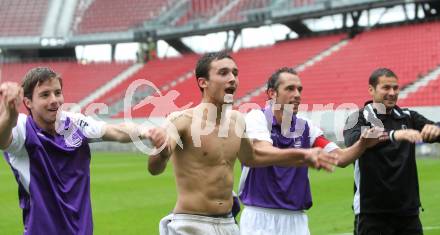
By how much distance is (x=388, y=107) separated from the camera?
514 centimetres

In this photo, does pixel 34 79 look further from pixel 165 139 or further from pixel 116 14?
pixel 116 14

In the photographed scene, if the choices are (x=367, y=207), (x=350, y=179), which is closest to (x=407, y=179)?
(x=367, y=207)

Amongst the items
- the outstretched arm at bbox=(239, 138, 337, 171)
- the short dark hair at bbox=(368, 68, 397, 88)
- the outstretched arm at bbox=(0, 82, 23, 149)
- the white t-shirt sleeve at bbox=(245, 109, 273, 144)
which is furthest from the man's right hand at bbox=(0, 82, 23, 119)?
the short dark hair at bbox=(368, 68, 397, 88)

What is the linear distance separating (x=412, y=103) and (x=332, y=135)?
2816 millimetres

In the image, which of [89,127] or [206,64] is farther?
[206,64]

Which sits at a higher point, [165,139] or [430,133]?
[165,139]

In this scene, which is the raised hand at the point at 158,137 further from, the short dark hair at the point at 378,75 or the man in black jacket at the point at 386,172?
→ the short dark hair at the point at 378,75

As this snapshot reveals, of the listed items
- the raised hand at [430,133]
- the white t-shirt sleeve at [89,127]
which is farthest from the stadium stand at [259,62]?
the white t-shirt sleeve at [89,127]

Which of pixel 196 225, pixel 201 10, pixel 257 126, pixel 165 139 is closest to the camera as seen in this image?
pixel 165 139

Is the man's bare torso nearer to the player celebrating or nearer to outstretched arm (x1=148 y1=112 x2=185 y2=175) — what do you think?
outstretched arm (x1=148 y1=112 x2=185 y2=175)

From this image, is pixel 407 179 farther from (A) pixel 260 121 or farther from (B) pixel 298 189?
(A) pixel 260 121

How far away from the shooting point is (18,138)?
12.6 ft

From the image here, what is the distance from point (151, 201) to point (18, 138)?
26.9 feet

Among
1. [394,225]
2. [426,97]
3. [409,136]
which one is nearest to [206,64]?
[409,136]
